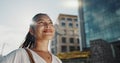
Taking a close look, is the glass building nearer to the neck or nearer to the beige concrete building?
the beige concrete building


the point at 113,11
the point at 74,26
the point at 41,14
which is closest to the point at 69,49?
the point at 74,26

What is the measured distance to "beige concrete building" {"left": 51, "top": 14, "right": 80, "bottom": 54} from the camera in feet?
Answer: 195

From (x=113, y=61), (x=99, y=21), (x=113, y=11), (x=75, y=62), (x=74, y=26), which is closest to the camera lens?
(x=113, y=61)

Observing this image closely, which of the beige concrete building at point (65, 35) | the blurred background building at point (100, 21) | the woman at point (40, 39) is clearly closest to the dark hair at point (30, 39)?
the woman at point (40, 39)

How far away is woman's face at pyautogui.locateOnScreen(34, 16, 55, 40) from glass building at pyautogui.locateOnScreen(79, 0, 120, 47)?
3906 cm

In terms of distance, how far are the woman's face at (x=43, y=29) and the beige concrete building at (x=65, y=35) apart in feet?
185

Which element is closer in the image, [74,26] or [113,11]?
[113,11]

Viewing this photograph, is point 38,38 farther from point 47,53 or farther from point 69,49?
point 69,49

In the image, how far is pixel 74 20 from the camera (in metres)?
64.1

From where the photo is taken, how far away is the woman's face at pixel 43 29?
2305 mm

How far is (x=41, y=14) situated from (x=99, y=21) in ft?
143

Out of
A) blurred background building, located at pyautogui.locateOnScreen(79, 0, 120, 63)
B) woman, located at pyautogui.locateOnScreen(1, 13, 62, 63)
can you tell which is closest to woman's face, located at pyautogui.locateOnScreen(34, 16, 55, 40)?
woman, located at pyautogui.locateOnScreen(1, 13, 62, 63)

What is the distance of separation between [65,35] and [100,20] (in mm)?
17660

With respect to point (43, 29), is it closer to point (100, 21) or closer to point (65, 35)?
point (100, 21)
